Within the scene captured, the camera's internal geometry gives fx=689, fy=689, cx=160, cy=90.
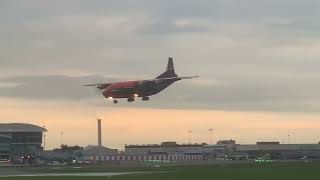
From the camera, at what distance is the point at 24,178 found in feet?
301

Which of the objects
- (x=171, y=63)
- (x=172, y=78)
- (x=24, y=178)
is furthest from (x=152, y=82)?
(x=24, y=178)

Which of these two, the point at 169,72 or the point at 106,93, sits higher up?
the point at 169,72

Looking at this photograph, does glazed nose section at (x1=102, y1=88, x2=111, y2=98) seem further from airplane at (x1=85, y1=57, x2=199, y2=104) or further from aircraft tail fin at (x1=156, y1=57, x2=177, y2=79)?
aircraft tail fin at (x1=156, y1=57, x2=177, y2=79)

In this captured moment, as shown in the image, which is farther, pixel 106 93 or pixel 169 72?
pixel 169 72

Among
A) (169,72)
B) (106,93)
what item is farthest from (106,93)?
(169,72)

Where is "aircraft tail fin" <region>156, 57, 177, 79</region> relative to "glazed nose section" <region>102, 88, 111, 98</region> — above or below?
above

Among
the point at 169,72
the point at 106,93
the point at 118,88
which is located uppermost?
the point at 169,72

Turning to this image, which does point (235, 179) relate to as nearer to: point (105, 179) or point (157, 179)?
point (157, 179)

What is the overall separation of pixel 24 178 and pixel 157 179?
19.5 meters

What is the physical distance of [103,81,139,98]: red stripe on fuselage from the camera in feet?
430

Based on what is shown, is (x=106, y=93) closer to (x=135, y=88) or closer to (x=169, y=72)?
(x=135, y=88)

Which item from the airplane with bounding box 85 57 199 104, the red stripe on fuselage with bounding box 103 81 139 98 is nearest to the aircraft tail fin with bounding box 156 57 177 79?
the airplane with bounding box 85 57 199 104

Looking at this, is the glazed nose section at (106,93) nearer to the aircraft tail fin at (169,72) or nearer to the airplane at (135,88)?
the airplane at (135,88)

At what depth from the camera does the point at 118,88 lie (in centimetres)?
13212
